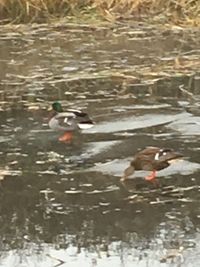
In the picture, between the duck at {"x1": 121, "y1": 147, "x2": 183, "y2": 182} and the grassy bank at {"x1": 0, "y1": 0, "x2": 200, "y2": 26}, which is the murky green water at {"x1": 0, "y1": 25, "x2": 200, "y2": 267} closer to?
the duck at {"x1": 121, "y1": 147, "x2": 183, "y2": 182}

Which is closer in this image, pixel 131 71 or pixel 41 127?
pixel 41 127

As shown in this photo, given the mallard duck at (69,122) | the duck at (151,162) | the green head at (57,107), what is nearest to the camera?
the duck at (151,162)

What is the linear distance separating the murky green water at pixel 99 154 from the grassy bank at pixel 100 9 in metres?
1.83

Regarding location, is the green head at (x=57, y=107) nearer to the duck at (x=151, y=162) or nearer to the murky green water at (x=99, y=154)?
the murky green water at (x=99, y=154)

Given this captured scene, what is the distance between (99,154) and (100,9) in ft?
26.9

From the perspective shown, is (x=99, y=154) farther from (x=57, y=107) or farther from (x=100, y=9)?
(x=100, y=9)

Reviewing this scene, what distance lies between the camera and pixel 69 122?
8.21 metres

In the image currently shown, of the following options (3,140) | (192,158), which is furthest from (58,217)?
(3,140)

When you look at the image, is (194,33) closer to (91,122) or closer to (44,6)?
(44,6)

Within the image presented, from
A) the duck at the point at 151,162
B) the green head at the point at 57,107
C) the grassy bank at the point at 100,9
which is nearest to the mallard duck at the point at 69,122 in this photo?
the green head at the point at 57,107

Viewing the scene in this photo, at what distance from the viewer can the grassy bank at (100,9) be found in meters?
15.1

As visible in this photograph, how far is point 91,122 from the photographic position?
8.29 m

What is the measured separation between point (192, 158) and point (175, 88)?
294cm

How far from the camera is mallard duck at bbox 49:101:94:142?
8.19 meters
